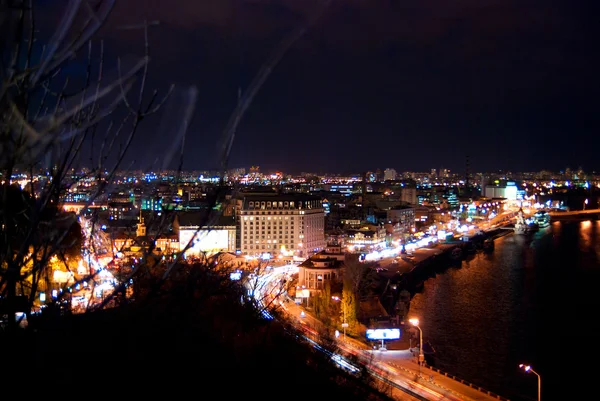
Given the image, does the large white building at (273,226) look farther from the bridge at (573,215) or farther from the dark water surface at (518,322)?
the bridge at (573,215)

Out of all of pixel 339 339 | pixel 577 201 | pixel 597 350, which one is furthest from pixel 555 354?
pixel 577 201

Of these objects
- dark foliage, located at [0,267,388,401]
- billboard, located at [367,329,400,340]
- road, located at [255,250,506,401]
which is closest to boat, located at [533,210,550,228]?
billboard, located at [367,329,400,340]

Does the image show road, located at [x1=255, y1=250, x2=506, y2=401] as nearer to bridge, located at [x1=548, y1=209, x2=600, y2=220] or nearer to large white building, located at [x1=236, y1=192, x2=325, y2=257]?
large white building, located at [x1=236, y1=192, x2=325, y2=257]

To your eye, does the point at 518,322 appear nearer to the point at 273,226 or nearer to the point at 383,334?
the point at 383,334

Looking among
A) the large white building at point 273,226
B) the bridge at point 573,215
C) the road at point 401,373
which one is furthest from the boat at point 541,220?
the road at point 401,373

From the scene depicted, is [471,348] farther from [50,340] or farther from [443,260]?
[443,260]

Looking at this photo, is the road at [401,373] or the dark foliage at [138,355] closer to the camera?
the dark foliage at [138,355]
